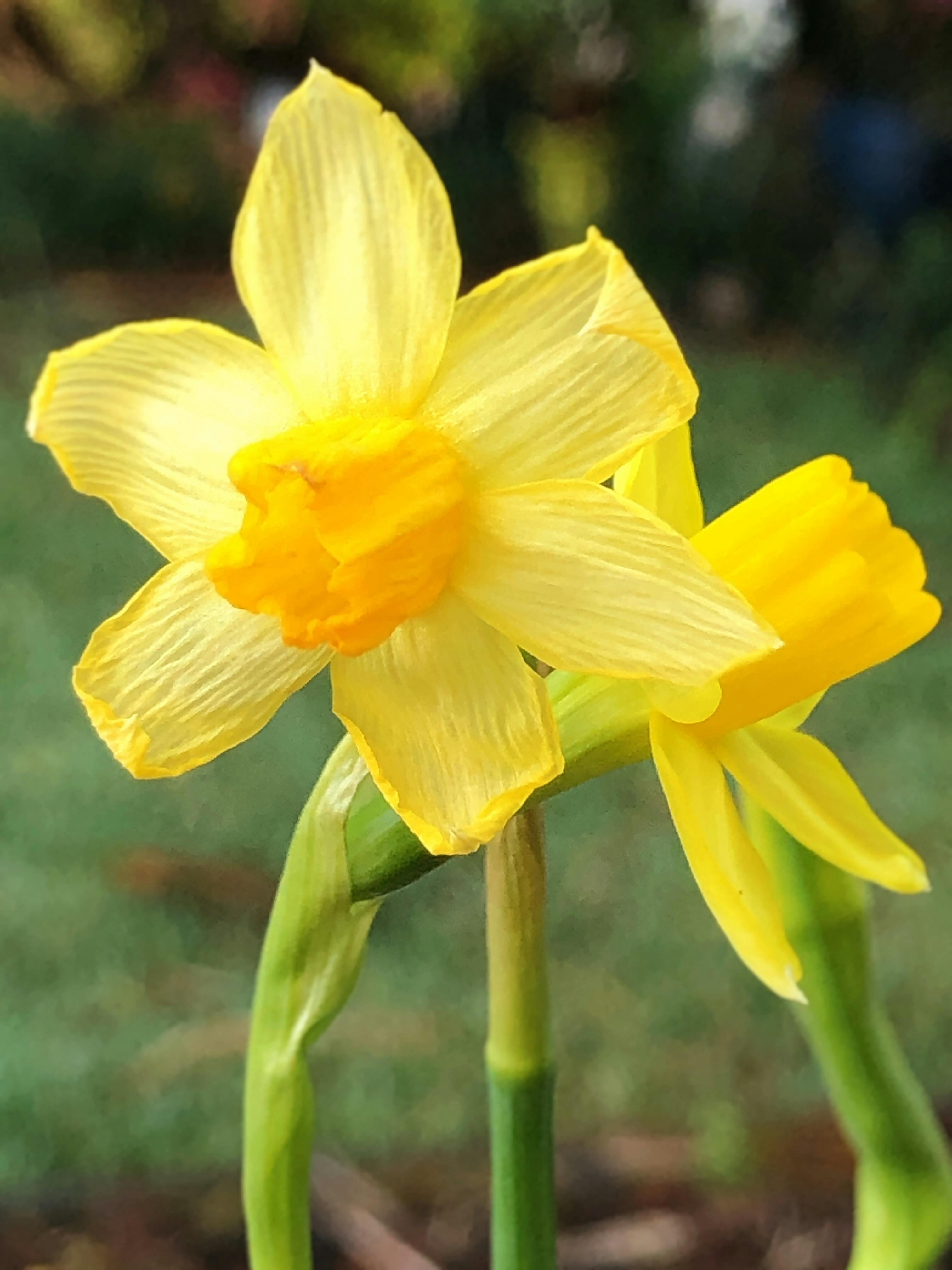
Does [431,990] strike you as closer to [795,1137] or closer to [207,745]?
[795,1137]

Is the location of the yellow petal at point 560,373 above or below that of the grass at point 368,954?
above

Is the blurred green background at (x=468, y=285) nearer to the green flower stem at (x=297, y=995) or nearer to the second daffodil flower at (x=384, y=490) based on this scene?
the green flower stem at (x=297, y=995)

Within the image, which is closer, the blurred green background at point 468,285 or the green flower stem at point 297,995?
the green flower stem at point 297,995

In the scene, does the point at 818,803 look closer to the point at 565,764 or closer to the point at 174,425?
the point at 565,764

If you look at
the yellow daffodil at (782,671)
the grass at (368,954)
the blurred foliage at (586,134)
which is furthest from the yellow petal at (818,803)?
the blurred foliage at (586,134)

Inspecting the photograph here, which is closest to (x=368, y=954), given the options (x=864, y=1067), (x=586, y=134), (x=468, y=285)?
(x=864, y=1067)

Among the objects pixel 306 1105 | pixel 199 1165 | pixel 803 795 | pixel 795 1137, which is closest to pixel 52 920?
pixel 199 1165
